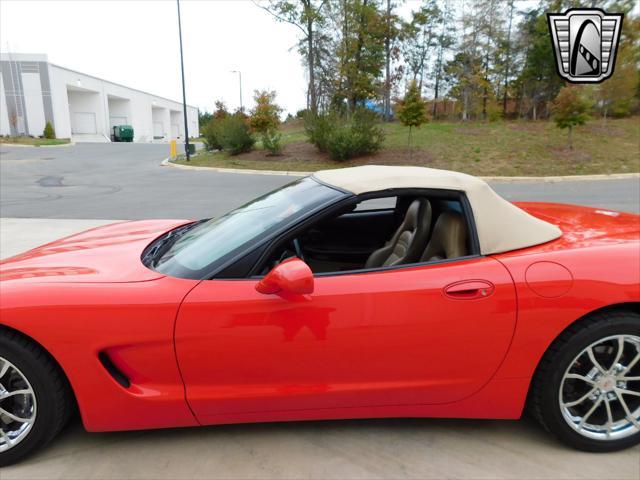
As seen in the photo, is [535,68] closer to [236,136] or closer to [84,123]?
[236,136]

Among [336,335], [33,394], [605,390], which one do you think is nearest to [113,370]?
[33,394]

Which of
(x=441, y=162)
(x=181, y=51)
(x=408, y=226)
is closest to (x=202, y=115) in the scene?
(x=181, y=51)

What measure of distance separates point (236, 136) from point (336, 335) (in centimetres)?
2037

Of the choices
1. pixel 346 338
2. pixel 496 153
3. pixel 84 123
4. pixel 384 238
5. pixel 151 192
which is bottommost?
pixel 151 192

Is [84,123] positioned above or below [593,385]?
above

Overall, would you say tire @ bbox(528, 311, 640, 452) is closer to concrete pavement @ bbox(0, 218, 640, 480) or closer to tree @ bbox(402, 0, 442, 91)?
concrete pavement @ bbox(0, 218, 640, 480)

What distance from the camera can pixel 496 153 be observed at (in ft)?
59.2

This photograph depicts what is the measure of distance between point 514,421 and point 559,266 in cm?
89

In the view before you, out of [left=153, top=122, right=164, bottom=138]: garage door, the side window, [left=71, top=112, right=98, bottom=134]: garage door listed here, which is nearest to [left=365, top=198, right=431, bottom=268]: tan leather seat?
the side window

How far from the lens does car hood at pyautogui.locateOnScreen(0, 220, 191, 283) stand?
83.3 inches

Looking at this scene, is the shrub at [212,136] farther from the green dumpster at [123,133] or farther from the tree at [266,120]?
the green dumpster at [123,133]

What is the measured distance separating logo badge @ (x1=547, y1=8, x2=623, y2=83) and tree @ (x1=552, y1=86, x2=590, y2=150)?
564cm

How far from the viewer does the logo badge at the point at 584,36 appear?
8.81m

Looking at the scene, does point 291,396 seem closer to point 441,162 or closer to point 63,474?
point 63,474
